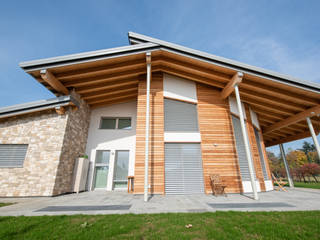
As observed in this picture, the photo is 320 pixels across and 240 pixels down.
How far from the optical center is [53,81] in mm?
6324

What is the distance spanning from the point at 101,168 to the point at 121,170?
4.24 ft

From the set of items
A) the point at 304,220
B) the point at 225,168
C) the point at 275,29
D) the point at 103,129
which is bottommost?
the point at 304,220

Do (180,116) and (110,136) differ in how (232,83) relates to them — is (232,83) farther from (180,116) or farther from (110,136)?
(110,136)

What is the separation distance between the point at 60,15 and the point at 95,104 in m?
5.04

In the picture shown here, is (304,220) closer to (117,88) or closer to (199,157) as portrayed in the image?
(199,157)

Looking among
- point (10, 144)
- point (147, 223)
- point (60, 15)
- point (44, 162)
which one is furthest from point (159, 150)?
point (60, 15)

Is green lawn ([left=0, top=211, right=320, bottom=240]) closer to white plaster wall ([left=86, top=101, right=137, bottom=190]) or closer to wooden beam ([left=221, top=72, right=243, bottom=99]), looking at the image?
wooden beam ([left=221, top=72, right=243, bottom=99])

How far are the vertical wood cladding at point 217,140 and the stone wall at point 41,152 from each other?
272 inches

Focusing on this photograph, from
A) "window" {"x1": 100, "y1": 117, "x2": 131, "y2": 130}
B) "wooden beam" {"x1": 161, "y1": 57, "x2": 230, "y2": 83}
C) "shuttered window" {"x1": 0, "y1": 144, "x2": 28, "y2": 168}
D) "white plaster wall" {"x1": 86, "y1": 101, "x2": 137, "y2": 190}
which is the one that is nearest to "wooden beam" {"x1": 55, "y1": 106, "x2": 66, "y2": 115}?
"shuttered window" {"x1": 0, "y1": 144, "x2": 28, "y2": 168}

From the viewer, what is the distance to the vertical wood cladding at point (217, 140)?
264 inches

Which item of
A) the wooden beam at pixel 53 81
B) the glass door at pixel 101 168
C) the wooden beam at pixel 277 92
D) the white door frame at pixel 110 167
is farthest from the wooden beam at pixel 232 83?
the wooden beam at pixel 53 81

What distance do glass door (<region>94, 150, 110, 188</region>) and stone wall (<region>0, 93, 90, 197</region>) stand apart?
155 cm

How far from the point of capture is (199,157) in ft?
23.0

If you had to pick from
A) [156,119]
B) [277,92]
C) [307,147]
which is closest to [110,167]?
[156,119]
